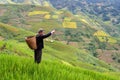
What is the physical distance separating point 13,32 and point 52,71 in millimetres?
131829

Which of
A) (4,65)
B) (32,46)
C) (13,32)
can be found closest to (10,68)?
(4,65)

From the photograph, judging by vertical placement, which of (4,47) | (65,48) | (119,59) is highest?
(4,47)

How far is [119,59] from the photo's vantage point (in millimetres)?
192875

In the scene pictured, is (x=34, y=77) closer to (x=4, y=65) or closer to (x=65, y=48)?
(x=4, y=65)

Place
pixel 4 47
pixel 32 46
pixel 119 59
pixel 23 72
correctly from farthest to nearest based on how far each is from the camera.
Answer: pixel 119 59 < pixel 4 47 < pixel 32 46 < pixel 23 72

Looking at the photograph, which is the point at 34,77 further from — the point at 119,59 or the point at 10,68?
the point at 119,59

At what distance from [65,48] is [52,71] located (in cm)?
12184

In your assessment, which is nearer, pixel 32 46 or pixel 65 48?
pixel 32 46

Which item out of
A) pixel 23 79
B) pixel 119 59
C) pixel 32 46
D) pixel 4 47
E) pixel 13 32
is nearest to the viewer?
pixel 23 79

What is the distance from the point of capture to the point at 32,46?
16.8 m

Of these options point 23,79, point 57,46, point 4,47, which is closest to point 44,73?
point 23,79

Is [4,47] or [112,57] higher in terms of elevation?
[4,47]

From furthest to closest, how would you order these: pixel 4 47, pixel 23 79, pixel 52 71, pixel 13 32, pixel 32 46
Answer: pixel 13 32, pixel 4 47, pixel 32 46, pixel 52 71, pixel 23 79

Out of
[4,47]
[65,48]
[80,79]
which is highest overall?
[80,79]
